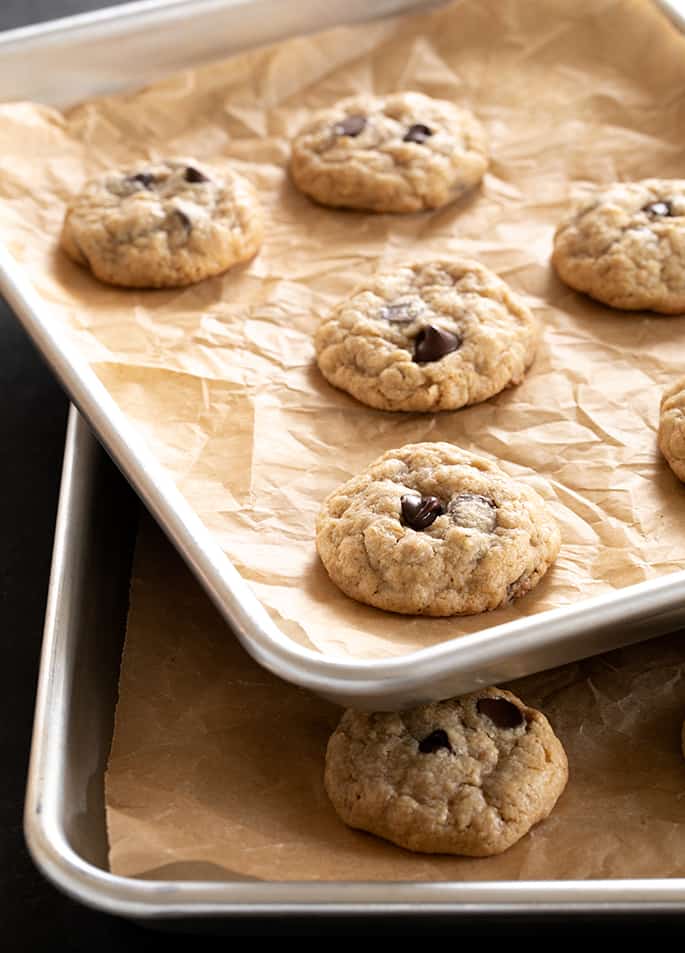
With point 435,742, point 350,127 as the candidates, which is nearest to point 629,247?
point 350,127

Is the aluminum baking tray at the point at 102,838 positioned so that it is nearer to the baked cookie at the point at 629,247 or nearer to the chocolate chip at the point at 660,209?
the baked cookie at the point at 629,247

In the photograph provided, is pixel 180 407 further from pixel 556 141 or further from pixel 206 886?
pixel 556 141

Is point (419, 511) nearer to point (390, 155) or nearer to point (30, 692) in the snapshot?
point (30, 692)

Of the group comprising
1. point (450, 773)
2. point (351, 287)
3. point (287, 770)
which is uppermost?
point (351, 287)

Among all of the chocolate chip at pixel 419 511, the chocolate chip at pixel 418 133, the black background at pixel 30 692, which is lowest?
the black background at pixel 30 692

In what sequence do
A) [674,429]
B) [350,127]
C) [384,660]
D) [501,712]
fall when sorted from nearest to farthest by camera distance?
1. [384,660]
2. [501,712]
3. [674,429]
4. [350,127]

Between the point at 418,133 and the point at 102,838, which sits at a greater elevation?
the point at 418,133

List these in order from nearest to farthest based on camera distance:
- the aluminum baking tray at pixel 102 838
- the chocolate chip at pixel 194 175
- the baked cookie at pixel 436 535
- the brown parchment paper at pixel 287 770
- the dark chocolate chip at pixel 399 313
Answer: the aluminum baking tray at pixel 102 838
the brown parchment paper at pixel 287 770
the baked cookie at pixel 436 535
the dark chocolate chip at pixel 399 313
the chocolate chip at pixel 194 175

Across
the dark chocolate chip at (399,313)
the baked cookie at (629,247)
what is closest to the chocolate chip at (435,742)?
the dark chocolate chip at (399,313)

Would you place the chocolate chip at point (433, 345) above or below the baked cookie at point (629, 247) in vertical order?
below
